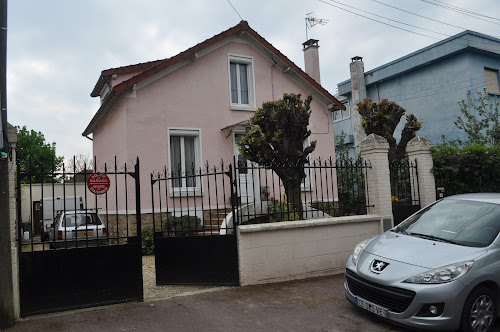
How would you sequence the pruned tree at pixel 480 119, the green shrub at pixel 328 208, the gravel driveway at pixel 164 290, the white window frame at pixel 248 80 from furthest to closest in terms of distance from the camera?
the pruned tree at pixel 480 119 < the white window frame at pixel 248 80 < the green shrub at pixel 328 208 < the gravel driveway at pixel 164 290

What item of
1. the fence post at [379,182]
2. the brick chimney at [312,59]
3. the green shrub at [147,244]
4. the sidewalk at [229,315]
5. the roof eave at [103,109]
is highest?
the brick chimney at [312,59]

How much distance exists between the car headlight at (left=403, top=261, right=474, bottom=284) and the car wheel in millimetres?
273

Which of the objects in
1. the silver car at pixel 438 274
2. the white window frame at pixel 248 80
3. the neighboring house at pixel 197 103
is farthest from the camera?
the white window frame at pixel 248 80

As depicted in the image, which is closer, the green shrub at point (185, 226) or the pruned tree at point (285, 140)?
the green shrub at point (185, 226)

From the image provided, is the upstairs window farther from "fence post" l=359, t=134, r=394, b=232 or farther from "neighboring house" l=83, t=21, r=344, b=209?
"fence post" l=359, t=134, r=394, b=232

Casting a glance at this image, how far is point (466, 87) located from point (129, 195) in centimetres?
1536

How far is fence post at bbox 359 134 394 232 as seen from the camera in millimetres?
8742

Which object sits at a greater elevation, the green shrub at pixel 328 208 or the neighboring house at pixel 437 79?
the neighboring house at pixel 437 79

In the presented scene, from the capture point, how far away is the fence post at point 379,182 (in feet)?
28.7

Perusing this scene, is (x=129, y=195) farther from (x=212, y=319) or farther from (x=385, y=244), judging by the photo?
(x=385, y=244)

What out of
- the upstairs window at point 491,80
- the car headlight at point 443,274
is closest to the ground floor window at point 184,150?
the car headlight at point 443,274

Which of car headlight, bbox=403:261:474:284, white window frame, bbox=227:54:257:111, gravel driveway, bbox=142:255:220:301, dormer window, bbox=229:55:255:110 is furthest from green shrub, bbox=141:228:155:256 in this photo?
car headlight, bbox=403:261:474:284

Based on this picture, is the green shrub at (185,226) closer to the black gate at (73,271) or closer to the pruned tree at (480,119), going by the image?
the black gate at (73,271)

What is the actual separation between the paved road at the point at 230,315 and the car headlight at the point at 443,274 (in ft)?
2.86
